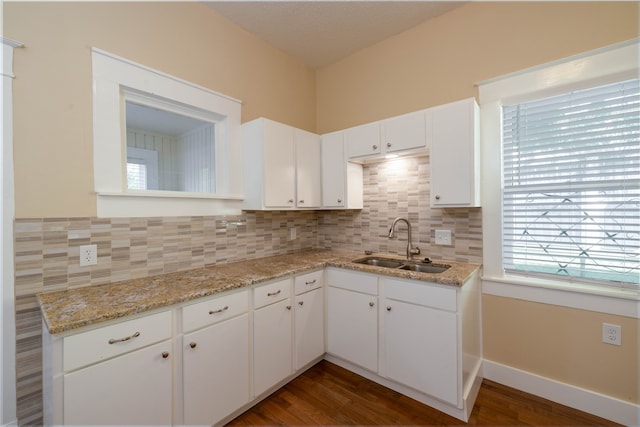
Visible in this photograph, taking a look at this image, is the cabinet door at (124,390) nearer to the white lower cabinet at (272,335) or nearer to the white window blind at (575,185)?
the white lower cabinet at (272,335)

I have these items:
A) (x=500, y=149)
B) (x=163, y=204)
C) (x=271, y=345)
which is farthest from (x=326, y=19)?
(x=271, y=345)

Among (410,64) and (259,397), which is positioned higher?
(410,64)

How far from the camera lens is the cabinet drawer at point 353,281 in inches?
81.8

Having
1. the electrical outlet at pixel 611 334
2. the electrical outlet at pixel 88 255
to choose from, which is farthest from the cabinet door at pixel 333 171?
the electrical outlet at pixel 611 334

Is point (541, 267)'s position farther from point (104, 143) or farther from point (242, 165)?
point (104, 143)

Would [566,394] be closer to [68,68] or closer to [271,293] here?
[271,293]

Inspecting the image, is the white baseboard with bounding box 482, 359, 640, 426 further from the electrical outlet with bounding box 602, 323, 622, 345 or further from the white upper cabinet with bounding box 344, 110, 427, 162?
the white upper cabinet with bounding box 344, 110, 427, 162

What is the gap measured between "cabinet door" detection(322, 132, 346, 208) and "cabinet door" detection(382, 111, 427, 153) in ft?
1.54

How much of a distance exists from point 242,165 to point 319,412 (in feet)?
6.43

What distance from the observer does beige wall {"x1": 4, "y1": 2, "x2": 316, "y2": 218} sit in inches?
57.3

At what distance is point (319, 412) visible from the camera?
181 centimetres

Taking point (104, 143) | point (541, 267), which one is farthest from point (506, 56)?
point (104, 143)

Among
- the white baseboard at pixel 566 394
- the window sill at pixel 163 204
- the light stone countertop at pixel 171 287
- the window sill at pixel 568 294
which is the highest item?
the window sill at pixel 163 204

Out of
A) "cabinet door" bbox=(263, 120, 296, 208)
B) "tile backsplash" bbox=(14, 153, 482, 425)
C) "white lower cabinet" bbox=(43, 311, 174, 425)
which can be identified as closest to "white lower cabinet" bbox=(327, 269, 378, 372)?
"tile backsplash" bbox=(14, 153, 482, 425)
